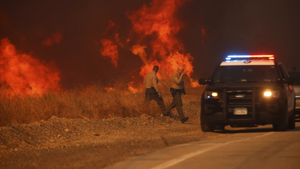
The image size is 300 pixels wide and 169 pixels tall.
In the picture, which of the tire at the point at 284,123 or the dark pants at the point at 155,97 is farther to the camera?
the dark pants at the point at 155,97

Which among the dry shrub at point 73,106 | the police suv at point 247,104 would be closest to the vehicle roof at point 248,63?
the police suv at point 247,104

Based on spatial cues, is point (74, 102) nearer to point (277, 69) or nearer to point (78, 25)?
point (277, 69)

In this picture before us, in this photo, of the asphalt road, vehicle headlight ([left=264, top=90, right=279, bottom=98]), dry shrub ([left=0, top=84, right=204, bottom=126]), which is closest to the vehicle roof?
vehicle headlight ([left=264, top=90, right=279, bottom=98])

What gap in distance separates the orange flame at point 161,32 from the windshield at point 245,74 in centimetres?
1894

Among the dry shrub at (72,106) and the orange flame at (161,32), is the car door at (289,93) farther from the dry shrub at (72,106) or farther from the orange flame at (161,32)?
the orange flame at (161,32)

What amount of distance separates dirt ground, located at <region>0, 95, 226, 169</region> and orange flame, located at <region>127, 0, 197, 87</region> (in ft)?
55.1

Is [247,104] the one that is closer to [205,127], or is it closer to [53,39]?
[205,127]

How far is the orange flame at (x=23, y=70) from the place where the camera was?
92.5ft

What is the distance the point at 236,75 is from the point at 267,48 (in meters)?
29.8

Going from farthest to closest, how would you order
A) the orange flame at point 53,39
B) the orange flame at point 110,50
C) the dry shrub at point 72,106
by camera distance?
the orange flame at point 110,50
the orange flame at point 53,39
the dry shrub at point 72,106

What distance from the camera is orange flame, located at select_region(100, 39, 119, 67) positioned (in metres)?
33.1

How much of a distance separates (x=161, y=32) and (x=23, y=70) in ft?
33.5

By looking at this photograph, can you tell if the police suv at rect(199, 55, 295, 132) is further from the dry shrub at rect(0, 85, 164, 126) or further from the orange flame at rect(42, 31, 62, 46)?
the orange flame at rect(42, 31, 62, 46)

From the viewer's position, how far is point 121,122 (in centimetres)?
1630
